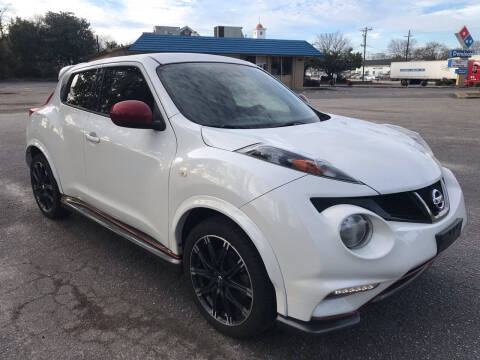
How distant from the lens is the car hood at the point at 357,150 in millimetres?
2234

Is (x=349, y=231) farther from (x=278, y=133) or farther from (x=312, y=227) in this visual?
(x=278, y=133)

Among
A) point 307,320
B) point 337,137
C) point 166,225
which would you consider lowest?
point 307,320

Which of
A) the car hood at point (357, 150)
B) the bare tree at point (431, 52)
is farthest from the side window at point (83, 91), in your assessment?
the bare tree at point (431, 52)

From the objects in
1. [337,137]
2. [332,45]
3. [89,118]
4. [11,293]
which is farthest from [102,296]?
[332,45]

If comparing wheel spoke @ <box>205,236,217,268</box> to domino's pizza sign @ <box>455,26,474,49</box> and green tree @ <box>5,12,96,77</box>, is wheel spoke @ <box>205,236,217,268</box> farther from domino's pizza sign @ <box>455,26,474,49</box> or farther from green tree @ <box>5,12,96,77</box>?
green tree @ <box>5,12,96,77</box>

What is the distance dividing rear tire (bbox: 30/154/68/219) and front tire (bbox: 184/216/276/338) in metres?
2.30

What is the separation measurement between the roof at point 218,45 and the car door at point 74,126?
105 ft

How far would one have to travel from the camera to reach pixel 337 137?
106 inches

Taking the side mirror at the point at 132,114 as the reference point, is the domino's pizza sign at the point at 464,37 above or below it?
above

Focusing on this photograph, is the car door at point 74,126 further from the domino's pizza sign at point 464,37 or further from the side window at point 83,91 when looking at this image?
the domino's pizza sign at point 464,37

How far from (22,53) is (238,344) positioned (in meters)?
67.9

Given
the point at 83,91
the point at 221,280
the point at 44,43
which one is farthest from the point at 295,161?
the point at 44,43

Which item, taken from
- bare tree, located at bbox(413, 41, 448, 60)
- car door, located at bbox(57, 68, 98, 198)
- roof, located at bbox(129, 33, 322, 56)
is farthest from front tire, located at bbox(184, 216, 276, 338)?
bare tree, located at bbox(413, 41, 448, 60)

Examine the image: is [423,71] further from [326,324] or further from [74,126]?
[326,324]
